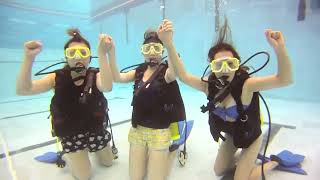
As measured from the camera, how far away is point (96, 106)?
228cm

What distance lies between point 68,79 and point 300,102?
533cm

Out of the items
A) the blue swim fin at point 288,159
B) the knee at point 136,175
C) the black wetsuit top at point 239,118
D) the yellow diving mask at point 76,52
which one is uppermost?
the yellow diving mask at point 76,52

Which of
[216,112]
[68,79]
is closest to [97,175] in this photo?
[68,79]

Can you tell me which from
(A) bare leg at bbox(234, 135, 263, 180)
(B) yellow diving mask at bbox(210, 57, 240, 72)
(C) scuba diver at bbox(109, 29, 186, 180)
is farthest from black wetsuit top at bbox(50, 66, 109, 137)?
(A) bare leg at bbox(234, 135, 263, 180)

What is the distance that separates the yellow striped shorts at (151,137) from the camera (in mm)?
2150

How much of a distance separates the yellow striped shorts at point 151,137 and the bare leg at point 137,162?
0.16ft

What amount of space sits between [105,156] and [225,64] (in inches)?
56.6

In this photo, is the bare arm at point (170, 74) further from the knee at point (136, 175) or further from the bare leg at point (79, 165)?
the bare leg at point (79, 165)

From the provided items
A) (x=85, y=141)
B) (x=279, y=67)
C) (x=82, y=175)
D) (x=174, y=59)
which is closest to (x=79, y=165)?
(x=82, y=175)

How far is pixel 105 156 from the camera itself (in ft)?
8.36

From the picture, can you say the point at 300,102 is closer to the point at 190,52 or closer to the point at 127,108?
the point at 127,108

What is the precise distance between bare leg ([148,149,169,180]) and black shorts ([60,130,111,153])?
510 mm

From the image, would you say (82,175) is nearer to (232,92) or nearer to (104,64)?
(104,64)

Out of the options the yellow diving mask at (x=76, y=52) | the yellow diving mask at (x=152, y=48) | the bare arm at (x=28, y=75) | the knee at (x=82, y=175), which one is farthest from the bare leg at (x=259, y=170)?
the bare arm at (x=28, y=75)
